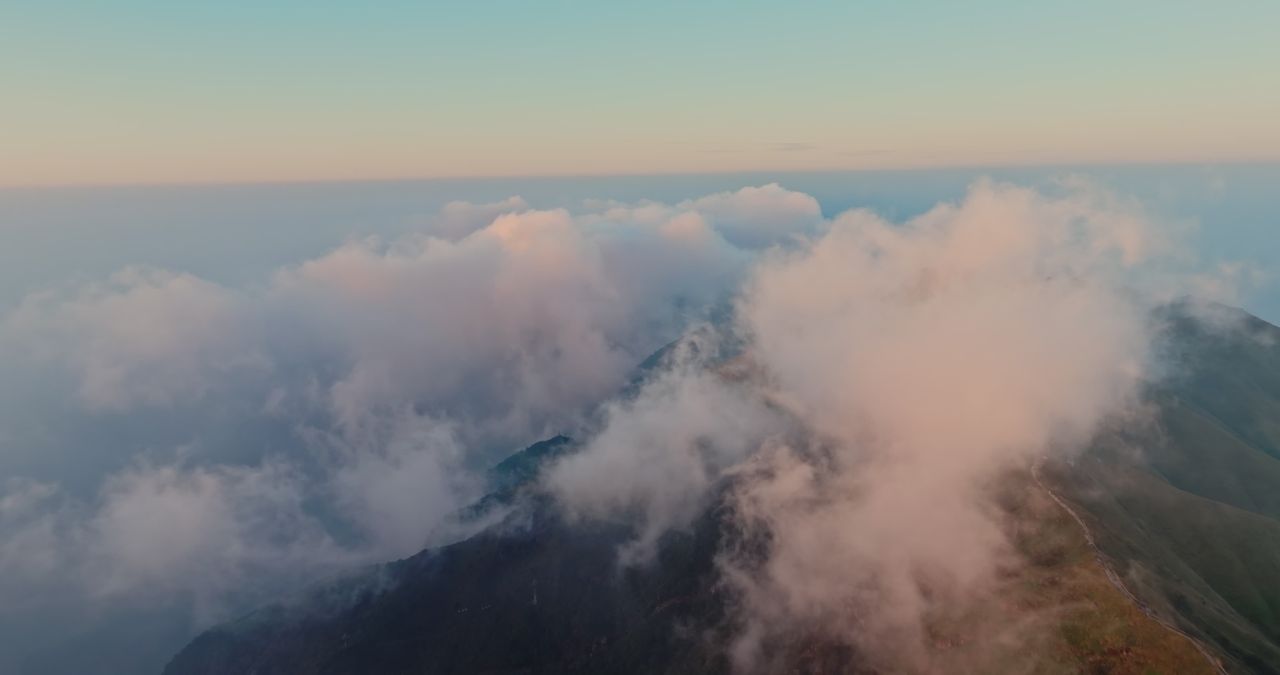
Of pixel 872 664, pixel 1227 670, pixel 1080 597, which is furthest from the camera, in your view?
pixel 872 664

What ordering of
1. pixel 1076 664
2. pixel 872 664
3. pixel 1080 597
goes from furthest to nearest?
pixel 872 664 < pixel 1080 597 < pixel 1076 664

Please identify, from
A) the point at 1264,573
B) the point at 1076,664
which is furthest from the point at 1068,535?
the point at 1264,573

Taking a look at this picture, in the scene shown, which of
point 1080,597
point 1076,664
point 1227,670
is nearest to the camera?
point 1227,670

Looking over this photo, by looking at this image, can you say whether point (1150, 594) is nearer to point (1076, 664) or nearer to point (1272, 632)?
point (1076, 664)

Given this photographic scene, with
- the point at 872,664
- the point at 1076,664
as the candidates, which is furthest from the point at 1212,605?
the point at 872,664

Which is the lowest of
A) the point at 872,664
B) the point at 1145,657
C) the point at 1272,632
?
the point at 872,664

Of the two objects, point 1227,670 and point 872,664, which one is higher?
point 1227,670

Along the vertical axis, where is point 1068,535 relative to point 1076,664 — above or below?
above

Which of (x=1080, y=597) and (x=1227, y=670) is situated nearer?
(x=1227, y=670)

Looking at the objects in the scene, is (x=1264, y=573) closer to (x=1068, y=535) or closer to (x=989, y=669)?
(x=1068, y=535)
